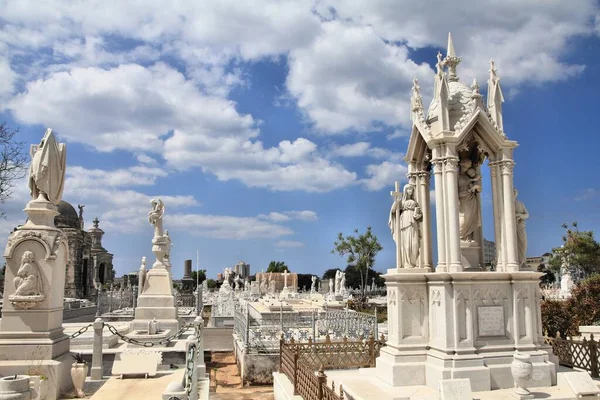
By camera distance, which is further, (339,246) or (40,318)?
(339,246)

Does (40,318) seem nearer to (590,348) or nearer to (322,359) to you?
A: (322,359)

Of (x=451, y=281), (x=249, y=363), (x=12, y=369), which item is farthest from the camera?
(x=249, y=363)

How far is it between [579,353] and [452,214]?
5570 mm

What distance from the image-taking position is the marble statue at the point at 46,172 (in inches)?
425

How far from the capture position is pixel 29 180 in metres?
11.0

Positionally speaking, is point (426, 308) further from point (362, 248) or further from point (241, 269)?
point (241, 269)

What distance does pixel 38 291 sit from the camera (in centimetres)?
1015

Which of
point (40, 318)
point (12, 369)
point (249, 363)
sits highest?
point (40, 318)

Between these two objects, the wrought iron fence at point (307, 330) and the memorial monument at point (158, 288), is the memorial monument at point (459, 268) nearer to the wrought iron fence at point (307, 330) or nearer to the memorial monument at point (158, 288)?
the wrought iron fence at point (307, 330)

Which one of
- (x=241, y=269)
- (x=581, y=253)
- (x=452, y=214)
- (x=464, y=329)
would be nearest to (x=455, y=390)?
(x=464, y=329)

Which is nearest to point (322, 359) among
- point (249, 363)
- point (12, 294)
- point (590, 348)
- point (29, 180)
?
point (249, 363)

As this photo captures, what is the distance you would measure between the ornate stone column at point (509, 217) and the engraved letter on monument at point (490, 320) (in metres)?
0.86

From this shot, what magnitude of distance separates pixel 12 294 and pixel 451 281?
8781mm

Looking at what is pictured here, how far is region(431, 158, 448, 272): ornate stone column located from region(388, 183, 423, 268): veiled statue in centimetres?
59
